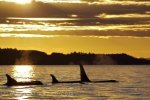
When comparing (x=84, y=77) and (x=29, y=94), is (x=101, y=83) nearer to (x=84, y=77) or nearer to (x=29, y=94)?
(x=84, y=77)

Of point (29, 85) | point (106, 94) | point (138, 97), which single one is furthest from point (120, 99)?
point (29, 85)

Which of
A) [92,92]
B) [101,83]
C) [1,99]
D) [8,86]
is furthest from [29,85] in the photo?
[1,99]

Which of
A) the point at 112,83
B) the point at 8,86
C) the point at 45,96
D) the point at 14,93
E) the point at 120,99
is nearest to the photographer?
the point at 120,99

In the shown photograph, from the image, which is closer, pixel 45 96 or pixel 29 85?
pixel 45 96

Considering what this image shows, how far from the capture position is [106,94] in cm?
10238

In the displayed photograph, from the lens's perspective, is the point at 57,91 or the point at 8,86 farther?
the point at 8,86

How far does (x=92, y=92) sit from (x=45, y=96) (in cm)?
1144

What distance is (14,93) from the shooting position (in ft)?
351

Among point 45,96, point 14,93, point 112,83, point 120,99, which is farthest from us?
point 112,83

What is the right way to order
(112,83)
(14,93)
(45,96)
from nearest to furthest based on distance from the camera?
(45,96), (14,93), (112,83)

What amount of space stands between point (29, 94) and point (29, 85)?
2638 centimetres

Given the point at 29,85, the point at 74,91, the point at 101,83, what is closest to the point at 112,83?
the point at 101,83

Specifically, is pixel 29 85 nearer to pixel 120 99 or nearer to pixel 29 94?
pixel 29 94

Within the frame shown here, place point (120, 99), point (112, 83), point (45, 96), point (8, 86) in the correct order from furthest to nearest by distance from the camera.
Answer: point (112, 83) → point (8, 86) → point (45, 96) → point (120, 99)
